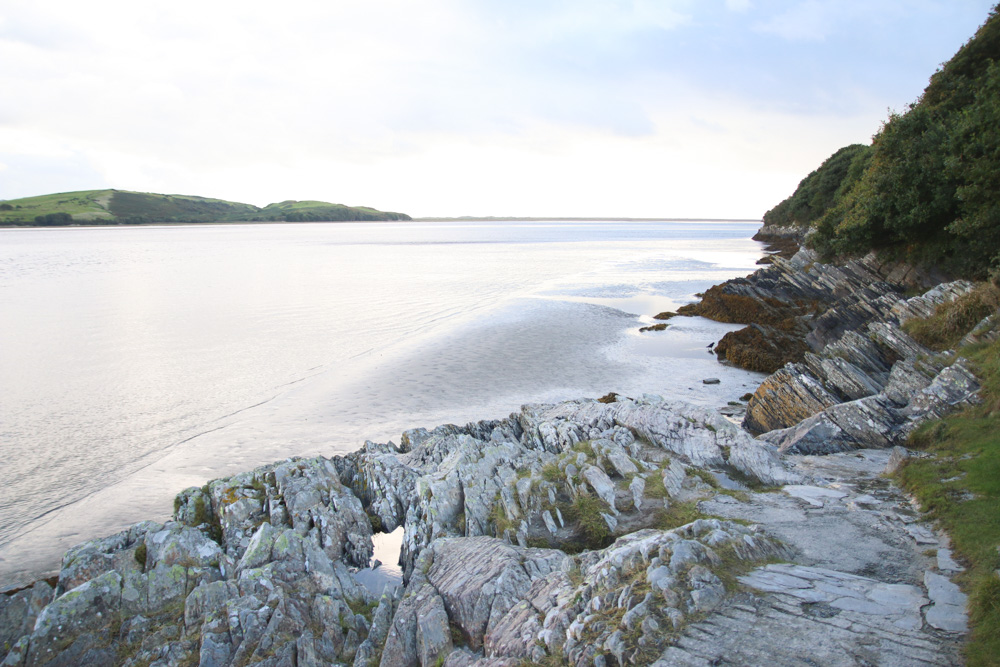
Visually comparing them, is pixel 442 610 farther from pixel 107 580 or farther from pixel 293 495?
pixel 107 580

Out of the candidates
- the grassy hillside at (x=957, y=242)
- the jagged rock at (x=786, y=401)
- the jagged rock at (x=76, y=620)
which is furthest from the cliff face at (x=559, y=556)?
the grassy hillside at (x=957, y=242)

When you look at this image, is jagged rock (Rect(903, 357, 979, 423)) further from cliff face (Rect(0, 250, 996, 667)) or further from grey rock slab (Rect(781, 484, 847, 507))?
grey rock slab (Rect(781, 484, 847, 507))

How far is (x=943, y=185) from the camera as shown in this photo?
24.1 metres

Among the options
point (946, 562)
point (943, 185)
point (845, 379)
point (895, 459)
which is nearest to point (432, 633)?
point (946, 562)

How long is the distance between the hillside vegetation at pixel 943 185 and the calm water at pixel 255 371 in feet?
30.9

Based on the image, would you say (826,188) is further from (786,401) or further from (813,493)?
(813,493)

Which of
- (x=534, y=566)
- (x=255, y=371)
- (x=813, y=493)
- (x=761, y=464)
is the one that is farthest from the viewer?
(x=255, y=371)

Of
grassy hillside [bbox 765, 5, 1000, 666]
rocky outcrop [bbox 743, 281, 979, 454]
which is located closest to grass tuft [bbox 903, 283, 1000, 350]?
grassy hillside [bbox 765, 5, 1000, 666]

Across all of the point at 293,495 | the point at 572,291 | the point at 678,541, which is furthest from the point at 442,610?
the point at 572,291

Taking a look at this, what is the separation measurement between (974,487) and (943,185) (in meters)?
20.1

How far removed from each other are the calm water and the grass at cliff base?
29.8ft

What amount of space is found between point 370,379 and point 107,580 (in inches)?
618

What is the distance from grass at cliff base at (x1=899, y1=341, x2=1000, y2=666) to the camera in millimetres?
6684

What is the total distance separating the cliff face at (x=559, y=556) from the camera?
718cm
